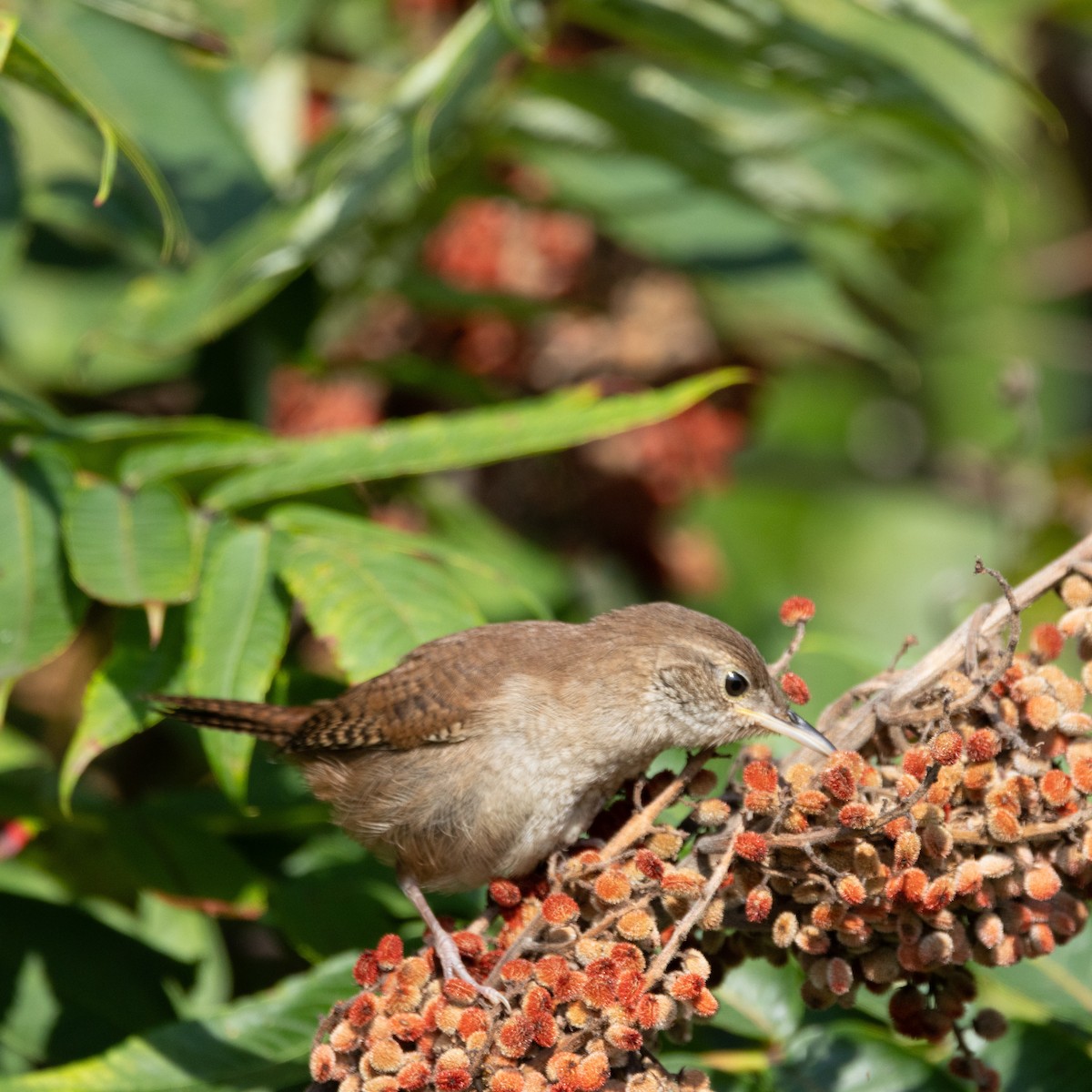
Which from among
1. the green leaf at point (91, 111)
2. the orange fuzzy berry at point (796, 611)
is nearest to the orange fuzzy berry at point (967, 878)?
the orange fuzzy berry at point (796, 611)

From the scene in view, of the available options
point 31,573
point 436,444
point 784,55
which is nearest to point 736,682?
point 436,444

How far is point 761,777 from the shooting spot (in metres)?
2.02

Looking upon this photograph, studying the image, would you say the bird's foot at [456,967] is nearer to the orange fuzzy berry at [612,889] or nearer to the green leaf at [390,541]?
the orange fuzzy berry at [612,889]

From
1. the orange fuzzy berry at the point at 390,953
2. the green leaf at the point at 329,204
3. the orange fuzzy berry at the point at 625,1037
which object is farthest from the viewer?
the green leaf at the point at 329,204

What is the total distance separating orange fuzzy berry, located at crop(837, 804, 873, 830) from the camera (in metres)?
1.91

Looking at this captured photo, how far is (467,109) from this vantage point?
341 cm

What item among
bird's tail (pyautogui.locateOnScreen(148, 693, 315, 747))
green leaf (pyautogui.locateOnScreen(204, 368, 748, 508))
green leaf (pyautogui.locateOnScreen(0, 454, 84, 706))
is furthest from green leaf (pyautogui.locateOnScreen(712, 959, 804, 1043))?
green leaf (pyautogui.locateOnScreen(0, 454, 84, 706))

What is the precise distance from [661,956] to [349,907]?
1.11 m

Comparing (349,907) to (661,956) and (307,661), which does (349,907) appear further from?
(307,661)

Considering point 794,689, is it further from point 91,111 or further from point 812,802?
point 91,111

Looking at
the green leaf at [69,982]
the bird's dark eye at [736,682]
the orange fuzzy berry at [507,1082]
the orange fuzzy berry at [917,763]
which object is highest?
the orange fuzzy berry at [917,763]

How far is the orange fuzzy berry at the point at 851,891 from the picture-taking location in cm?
191

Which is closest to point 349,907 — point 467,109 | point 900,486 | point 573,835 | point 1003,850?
point 573,835

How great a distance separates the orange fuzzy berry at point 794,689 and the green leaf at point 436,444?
0.84m
